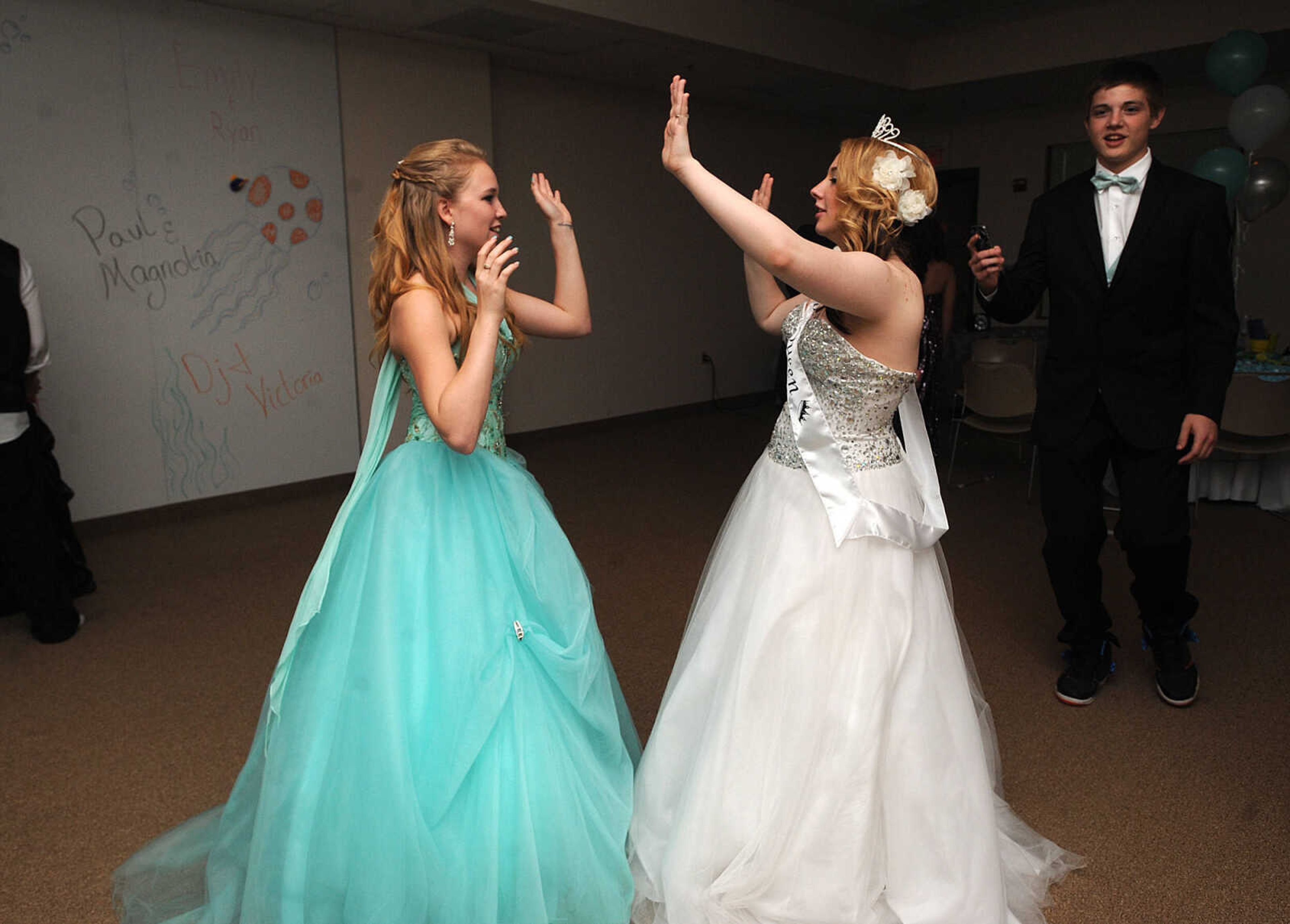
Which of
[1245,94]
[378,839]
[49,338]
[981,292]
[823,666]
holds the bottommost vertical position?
[378,839]

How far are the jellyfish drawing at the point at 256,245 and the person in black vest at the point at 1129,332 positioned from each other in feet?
14.0

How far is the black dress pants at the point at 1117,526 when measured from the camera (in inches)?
112

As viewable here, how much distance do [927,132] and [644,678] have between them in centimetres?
837

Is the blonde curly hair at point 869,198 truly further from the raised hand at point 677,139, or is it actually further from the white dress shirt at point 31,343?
the white dress shirt at point 31,343

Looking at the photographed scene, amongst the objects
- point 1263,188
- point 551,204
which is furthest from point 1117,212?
point 1263,188

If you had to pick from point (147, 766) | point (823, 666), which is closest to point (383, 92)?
point (147, 766)

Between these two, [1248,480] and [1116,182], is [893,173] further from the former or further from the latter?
[1248,480]

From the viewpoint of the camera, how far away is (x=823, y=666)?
196cm

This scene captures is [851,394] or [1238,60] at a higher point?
[1238,60]

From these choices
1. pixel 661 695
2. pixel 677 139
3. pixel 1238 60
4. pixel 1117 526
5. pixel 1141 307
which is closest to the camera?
pixel 677 139

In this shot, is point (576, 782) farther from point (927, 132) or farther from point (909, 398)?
point (927, 132)

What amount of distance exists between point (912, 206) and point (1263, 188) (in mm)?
4356

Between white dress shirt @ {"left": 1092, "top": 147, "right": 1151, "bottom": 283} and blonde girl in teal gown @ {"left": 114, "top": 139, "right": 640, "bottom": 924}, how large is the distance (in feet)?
5.69

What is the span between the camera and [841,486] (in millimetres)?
2006
